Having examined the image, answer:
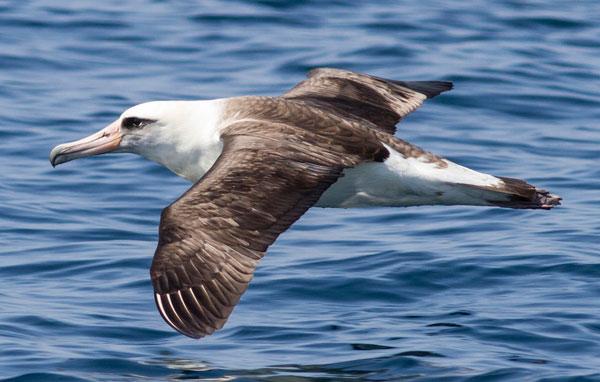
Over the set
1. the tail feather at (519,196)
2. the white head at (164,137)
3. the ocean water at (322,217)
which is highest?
the white head at (164,137)

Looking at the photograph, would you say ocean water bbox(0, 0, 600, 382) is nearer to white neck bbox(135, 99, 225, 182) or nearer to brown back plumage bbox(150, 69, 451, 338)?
brown back plumage bbox(150, 69, 451, 338)

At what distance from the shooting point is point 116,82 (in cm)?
1742

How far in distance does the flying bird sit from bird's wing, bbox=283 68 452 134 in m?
0.01

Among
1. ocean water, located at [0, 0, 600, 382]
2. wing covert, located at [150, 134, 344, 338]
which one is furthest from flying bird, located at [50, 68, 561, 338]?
ocean water, located at [0, 0, 600, 382]

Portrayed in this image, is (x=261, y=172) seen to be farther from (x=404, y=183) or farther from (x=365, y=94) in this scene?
(x=365, y=94)

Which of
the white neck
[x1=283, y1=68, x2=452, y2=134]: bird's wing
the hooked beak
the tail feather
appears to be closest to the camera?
the tail feather

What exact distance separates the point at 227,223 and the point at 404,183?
6.35 ft

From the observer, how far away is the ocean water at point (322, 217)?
10086mm

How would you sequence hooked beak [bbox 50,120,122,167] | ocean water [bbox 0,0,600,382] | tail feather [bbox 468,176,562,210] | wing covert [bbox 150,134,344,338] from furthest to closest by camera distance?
hooked beak [bbox 50,120,122,167] → tail feather [bbox 468,176,562,210] → ocean water [bbox 0,0,600,382] → wing covert [bbox 150,134,344,338]

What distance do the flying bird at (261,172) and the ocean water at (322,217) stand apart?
818 millimetres

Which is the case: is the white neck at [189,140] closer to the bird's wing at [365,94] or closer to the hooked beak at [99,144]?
the hooked beak at [99,144]

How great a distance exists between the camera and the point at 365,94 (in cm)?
1241

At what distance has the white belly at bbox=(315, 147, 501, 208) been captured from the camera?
428 inches

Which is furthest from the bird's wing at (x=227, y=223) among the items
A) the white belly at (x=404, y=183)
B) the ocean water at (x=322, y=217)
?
the ocean water at (x=322, y=217)
